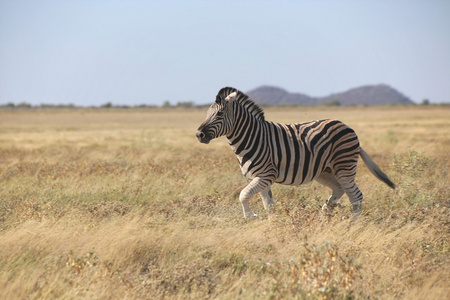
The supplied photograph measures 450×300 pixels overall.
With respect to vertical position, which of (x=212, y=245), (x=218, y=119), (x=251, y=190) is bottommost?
(x=212, y=245)

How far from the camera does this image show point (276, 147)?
8117mm

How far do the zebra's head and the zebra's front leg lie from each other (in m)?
0.99

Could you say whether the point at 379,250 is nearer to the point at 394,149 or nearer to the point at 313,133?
the point at 313,133

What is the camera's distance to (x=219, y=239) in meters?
6.62

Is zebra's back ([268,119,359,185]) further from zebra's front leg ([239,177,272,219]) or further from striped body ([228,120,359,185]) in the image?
zebra's front leg ([239,177,272,219])

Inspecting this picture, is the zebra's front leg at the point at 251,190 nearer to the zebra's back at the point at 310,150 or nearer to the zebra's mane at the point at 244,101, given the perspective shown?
the zebra's back at the point at 310,150

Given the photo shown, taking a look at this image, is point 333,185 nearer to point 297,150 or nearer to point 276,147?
point 297,150

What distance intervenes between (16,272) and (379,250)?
4594 millimetres

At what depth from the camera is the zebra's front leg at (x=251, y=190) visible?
7.53 metres

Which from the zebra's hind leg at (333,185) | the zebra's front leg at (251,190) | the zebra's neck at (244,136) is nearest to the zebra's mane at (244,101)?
the zebra's neck at (244,136)

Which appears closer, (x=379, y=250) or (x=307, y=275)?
(x=307, y=275)

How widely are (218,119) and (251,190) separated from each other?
51.1 inches

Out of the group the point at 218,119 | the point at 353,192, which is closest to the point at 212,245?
the point at 218,119

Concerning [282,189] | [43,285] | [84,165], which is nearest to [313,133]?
[282,189]
